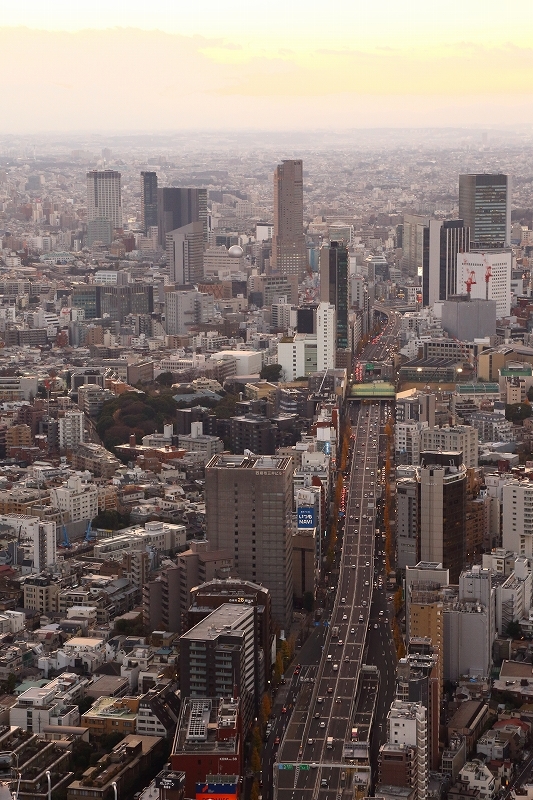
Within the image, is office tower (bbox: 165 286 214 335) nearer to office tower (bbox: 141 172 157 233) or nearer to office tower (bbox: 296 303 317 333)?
office tower (bbox: 296 303 317 333)

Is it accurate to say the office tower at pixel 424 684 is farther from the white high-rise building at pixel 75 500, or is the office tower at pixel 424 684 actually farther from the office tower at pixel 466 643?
the white high-rise building at pixel 75 500

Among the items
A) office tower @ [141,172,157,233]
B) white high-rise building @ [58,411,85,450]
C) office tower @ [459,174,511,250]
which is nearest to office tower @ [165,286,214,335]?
office tower @ [459,174,511,250]

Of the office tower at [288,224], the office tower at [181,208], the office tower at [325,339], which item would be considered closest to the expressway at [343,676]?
the office tower at [325,339]

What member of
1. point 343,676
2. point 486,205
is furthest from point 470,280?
point 343,676

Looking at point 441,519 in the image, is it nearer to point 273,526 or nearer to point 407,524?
point 407,524

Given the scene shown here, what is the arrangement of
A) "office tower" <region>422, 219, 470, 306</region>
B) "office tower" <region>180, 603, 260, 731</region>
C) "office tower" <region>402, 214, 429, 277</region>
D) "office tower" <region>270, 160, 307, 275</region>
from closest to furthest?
"office tower" <region>180, 603, 260, 731</region> < "office tower" <region>422, 219, 470, 306</region> < "office tower" <region>270, 160, 307, 275</region> < "office tower" <region>402, 214, 429, 277</region>

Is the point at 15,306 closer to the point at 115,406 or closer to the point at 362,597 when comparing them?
the point at 115,406
